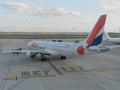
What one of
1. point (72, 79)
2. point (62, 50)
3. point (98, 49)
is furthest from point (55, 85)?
point (62, 50)

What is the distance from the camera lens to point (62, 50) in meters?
32.2

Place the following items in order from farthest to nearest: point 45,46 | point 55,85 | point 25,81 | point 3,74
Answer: point 45,46 < point 3,74 < point 25,81 < point 55,85

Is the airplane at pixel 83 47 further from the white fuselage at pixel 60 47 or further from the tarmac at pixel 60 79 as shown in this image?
the tarmac at pixel 60 79

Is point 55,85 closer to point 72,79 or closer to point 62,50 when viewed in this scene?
point 72,79

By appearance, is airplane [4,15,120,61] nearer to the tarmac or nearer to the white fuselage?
the white fuselage

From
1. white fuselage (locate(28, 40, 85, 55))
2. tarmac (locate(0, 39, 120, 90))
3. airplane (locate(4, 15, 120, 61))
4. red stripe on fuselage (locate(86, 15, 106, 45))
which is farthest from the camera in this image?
white fuselage (locate(28, 40, 85, 55))

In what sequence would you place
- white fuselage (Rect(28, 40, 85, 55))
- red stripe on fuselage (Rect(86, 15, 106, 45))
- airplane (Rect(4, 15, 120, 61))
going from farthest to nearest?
white fuselage (Rect(28, 40, 85, 55)) < airplane (Rect(4, 15, 120, 61)) < red stripe on fuselage (Rect(86, 15, 106, 45))

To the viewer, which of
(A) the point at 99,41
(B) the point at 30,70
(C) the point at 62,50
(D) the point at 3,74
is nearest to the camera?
(D) the point at 3,74

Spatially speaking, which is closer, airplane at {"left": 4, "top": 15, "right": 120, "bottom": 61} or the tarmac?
the tarmac

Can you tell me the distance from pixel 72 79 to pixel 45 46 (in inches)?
576

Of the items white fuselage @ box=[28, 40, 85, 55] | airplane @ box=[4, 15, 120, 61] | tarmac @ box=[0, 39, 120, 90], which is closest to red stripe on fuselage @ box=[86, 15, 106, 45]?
airplane @ box=[4, 15, 120, 61]

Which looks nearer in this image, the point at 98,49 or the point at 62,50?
the point at 98,49

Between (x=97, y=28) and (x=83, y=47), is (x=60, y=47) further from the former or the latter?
(x=97, y=28)

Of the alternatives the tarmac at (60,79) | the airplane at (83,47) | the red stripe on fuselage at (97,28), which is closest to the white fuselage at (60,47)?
the airplane at (83,47)
